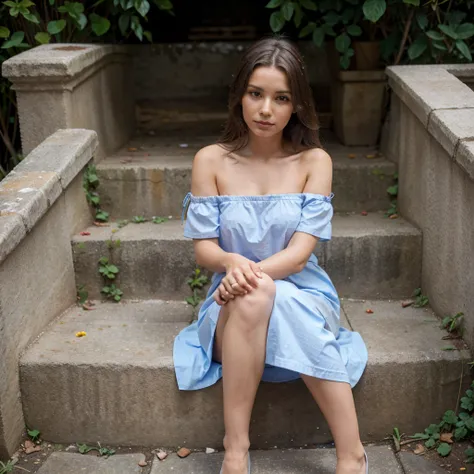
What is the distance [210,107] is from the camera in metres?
4.97

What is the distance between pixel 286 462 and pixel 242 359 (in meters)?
0.49

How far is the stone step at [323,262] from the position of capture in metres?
3.04

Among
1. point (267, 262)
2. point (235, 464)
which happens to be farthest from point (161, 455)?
point (267, 262)

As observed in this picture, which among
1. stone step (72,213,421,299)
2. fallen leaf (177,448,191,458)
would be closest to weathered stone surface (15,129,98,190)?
stone step (72,213,421,299)

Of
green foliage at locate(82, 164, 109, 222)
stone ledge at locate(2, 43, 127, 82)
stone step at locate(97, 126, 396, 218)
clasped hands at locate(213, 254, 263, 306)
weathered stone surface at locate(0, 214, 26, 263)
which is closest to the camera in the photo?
clasped hands at locate(213, 254, 263, 306)

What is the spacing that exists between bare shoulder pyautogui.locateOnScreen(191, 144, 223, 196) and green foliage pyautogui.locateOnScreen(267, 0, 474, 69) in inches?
52.0

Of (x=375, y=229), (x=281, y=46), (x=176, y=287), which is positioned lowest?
(x=176, y=287)

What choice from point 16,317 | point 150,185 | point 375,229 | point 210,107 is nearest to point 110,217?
point 150,185

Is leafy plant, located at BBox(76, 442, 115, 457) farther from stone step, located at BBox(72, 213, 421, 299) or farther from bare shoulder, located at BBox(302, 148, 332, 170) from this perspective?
bare shoulder, located at BBox(302, 148, 332, 170)

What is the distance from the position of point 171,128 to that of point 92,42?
0.93 meters

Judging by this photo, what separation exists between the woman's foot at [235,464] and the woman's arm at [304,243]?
617mm

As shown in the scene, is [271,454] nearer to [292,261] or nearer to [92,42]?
[292,261]

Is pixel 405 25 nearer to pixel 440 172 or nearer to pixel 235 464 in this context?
pixel 440 172

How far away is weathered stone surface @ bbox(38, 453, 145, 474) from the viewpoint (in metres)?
2.39
